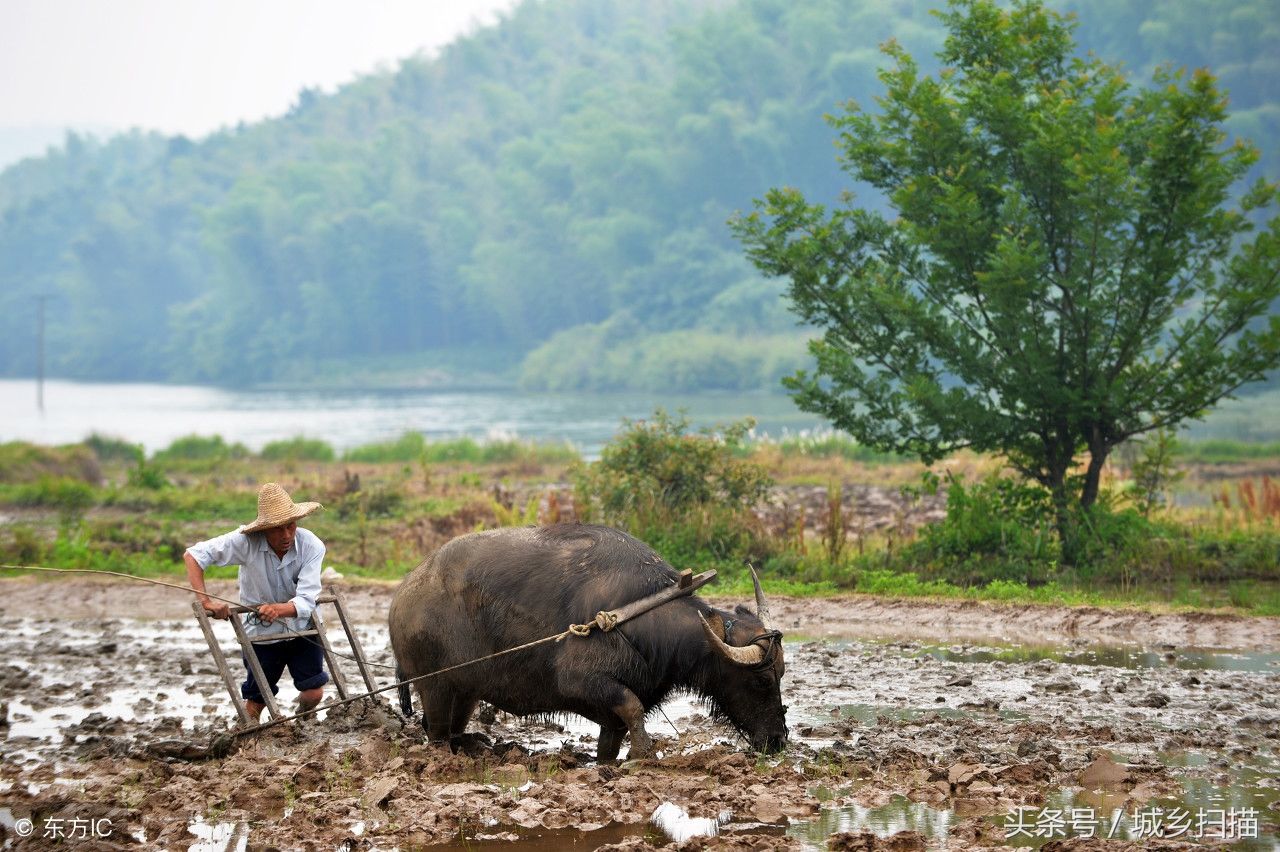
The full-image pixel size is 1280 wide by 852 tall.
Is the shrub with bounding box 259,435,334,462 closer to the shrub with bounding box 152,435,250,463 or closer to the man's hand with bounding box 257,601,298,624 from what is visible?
the shrub with bounding box 152,435,250,463

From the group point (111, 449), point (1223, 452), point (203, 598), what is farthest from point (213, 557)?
point (1223, 452)

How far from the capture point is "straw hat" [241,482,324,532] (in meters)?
7.71

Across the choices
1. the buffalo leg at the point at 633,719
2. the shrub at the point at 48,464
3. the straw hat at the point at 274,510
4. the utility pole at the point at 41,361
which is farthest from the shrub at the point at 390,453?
the utility pole at the point at 41,361

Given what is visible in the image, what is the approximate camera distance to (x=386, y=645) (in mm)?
11648

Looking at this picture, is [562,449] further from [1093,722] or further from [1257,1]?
[1257,1]

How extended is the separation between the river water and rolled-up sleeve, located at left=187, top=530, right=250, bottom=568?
28181 millimetres

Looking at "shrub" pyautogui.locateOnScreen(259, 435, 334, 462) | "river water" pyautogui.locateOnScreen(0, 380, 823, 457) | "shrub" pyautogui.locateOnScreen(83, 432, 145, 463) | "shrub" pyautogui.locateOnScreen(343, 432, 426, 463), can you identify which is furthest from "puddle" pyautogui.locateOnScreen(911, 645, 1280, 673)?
"river water" pyautogui.locateOnScreen(0, 380, 823, 457)

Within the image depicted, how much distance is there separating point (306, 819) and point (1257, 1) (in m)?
73.2

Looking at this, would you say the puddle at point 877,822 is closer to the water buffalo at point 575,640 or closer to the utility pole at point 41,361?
the water buffalo at point 575,640

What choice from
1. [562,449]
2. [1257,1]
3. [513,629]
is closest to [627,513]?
[513,629]

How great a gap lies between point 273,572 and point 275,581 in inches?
2.3

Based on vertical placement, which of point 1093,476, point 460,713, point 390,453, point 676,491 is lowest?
point 460,713

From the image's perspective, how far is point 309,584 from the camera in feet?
25.8

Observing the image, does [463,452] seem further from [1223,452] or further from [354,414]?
[354,414]
